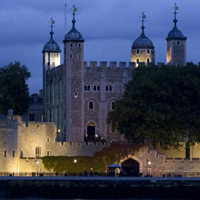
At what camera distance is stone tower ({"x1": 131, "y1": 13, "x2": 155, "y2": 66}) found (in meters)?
139

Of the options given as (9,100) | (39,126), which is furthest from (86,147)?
(9,100)

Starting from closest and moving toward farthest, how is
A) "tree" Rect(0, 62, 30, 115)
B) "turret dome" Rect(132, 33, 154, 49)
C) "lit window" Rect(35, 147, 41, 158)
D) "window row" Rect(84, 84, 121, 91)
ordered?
A: "lit window" Rect(35, 147, 41, 158), "tree" Rect(0, 62, 30, 115), "window row" Rect(84, 84, 121, 91), "turret dome" Rect(132, 33, 154, 49)

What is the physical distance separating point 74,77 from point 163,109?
901 inches

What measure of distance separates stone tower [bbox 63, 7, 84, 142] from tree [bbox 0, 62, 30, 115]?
15.8 feet

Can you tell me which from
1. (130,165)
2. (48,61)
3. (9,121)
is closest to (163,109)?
(130,165)

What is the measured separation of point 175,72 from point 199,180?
739 inches

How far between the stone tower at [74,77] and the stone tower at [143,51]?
10606 mm

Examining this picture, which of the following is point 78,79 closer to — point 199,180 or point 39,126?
point 39,126

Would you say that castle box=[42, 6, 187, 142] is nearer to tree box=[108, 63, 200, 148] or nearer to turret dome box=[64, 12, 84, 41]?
turret dome box=[64, 12, 84, 41]

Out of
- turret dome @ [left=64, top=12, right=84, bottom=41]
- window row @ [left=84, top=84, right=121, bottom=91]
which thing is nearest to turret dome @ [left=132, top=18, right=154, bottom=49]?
window row @ [left=84, top=84, right=121, bottom=91]

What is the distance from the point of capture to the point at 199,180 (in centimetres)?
9788

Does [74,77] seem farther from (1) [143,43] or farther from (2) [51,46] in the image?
(1) [143,43]

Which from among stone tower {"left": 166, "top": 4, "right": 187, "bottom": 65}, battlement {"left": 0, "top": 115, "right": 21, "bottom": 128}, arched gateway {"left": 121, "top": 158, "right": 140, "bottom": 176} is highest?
stone tower {"left": 166, "top": 4, "right": 187, "bottom": 65}

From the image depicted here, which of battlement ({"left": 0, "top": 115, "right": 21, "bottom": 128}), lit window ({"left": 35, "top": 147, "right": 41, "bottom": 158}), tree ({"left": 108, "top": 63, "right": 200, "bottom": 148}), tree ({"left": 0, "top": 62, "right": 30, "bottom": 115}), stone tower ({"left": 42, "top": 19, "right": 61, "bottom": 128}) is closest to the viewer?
battlement ({"left": 0, "top": 115, "right": 21, "bottom": 128})
